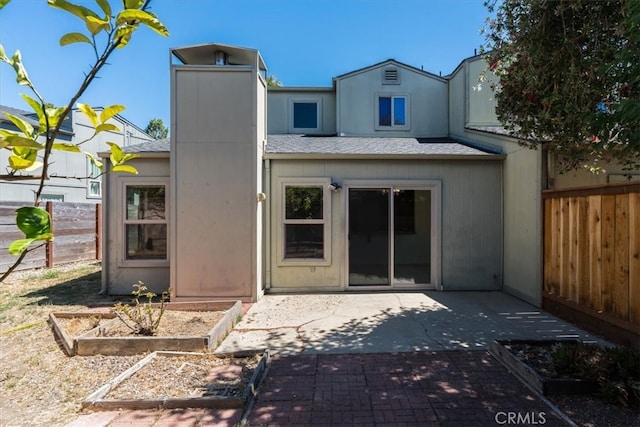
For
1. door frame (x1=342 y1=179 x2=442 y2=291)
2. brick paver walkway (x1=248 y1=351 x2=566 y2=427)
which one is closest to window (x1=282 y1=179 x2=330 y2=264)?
door frame (x1=342 y1=179 x2=442 y2=291)

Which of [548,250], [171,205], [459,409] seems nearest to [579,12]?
[548,250]

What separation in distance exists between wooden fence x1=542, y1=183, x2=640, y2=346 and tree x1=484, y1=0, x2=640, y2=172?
0.64m

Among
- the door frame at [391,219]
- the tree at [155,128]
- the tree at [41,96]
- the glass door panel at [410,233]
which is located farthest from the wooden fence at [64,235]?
the tree at [155,128]

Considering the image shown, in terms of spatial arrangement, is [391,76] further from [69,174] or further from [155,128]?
[155,128]

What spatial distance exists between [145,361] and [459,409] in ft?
11.2

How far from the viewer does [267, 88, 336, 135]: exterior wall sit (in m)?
11.5

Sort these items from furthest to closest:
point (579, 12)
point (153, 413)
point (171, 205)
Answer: point (171, 205) < point (579, 12) < point (153, 413)

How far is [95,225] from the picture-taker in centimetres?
1180

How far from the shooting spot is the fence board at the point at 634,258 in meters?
4.39

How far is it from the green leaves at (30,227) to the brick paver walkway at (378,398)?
8.82 feet

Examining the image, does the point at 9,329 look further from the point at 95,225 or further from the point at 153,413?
the point at 95,225

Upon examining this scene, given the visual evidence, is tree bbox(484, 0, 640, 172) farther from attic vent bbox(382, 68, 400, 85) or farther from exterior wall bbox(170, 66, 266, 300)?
attic vent bbox(382, 68, 400, 85)

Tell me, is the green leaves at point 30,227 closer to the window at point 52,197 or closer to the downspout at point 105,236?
the downspout at point 105,236

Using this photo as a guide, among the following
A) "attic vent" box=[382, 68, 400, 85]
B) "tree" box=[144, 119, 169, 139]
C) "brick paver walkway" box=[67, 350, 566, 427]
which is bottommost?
"brick paver walkway" box=[67, 350, 566, 427]
